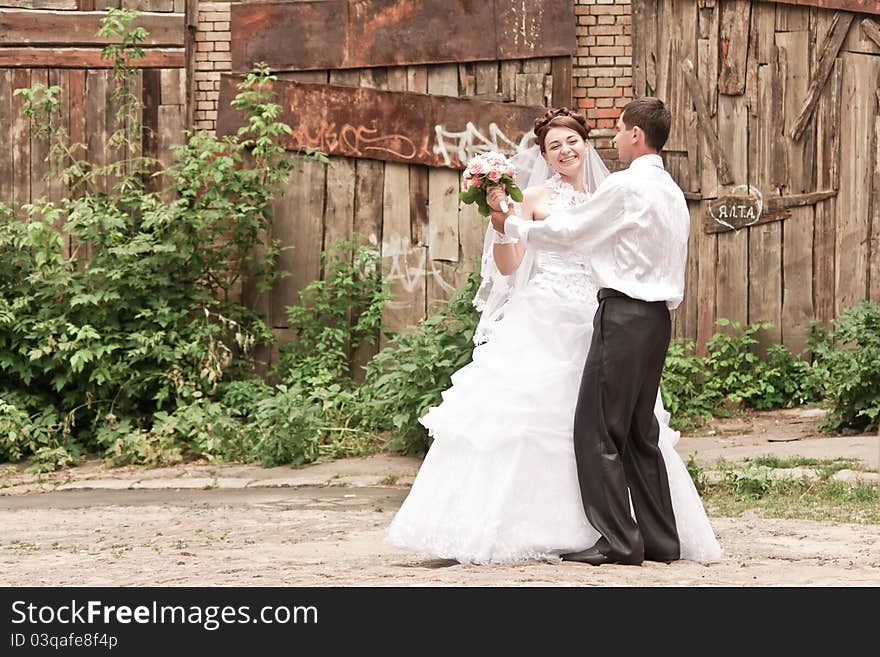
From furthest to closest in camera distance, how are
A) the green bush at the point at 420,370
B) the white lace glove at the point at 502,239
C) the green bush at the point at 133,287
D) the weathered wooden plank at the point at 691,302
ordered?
the weathered wooden plank at the point at 691,302
the green bush at the point at 133,287
the green bush at the point at 420,370
the white lace glove at the point at 502,239

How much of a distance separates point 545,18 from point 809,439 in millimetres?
3968

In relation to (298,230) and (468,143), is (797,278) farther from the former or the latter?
(298,230)

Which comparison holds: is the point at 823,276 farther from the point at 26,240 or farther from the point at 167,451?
the point at 26,240

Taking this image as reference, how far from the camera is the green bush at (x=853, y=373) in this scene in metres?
8.16

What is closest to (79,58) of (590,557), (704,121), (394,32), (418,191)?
(394,32)

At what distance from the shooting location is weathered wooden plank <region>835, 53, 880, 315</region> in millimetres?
9305

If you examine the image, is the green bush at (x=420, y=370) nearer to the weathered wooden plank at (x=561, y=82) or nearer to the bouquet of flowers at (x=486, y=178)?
the weathered wooden plank at (x=561, y=82)

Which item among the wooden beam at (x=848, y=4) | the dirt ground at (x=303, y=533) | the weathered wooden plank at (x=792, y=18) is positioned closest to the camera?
A: the dirt ground at (x=303, y=533)

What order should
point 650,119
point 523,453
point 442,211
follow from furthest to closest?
point 442,211 → point 650,119 → point 523,453

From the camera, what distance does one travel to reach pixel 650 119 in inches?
183

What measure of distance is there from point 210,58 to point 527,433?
20.3 feet

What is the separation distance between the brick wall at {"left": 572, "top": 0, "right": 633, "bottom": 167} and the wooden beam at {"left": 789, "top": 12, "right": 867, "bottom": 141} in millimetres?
1397

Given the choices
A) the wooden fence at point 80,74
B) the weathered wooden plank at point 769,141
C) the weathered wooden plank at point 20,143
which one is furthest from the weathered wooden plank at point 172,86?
the weathered wooden plank at point 769,141

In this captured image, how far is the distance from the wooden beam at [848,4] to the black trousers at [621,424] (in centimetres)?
571
